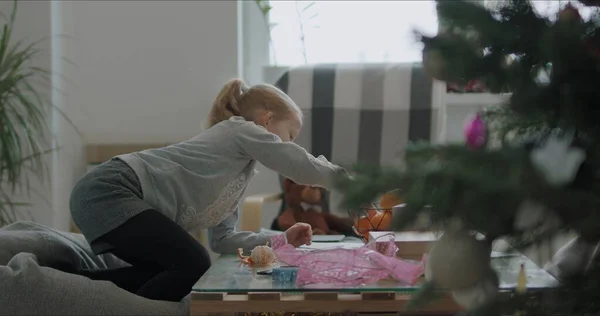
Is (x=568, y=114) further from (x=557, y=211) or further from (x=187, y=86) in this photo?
(x=187, y=86)

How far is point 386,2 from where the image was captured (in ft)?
11.3

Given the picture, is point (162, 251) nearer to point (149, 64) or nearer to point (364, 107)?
point (364, 107)

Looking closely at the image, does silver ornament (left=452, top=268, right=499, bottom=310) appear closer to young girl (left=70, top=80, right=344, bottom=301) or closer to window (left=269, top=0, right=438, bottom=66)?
young girl (left=70, top=80, right=344, bottom=301)

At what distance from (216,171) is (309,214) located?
2.97 ft

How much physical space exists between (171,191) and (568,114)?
1.43 metres

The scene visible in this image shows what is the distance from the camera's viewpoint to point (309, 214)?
285 centimetres

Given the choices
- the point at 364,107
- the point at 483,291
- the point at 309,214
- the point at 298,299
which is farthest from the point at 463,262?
the point at 364,107

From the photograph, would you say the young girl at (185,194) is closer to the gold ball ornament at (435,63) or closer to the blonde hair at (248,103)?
the blonde hair at (248,103)

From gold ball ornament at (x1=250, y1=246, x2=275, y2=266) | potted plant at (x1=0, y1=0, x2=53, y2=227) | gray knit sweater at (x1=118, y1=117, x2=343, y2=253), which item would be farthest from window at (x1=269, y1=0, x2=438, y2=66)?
gold ball ornament at (x1=250, y1=246, x2=275, y2=266)

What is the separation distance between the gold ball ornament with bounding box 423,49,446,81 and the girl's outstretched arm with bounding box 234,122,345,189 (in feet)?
4.09

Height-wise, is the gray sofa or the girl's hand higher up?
the girl's hand

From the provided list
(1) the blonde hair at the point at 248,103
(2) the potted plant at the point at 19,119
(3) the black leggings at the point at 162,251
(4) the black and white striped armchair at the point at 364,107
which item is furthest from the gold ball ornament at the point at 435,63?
(4) the black and white striped armchair at the point at 364,107

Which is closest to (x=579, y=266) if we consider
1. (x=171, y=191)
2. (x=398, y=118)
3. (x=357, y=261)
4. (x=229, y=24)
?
(x=357, y=261)

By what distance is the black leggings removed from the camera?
1756 millimetres
